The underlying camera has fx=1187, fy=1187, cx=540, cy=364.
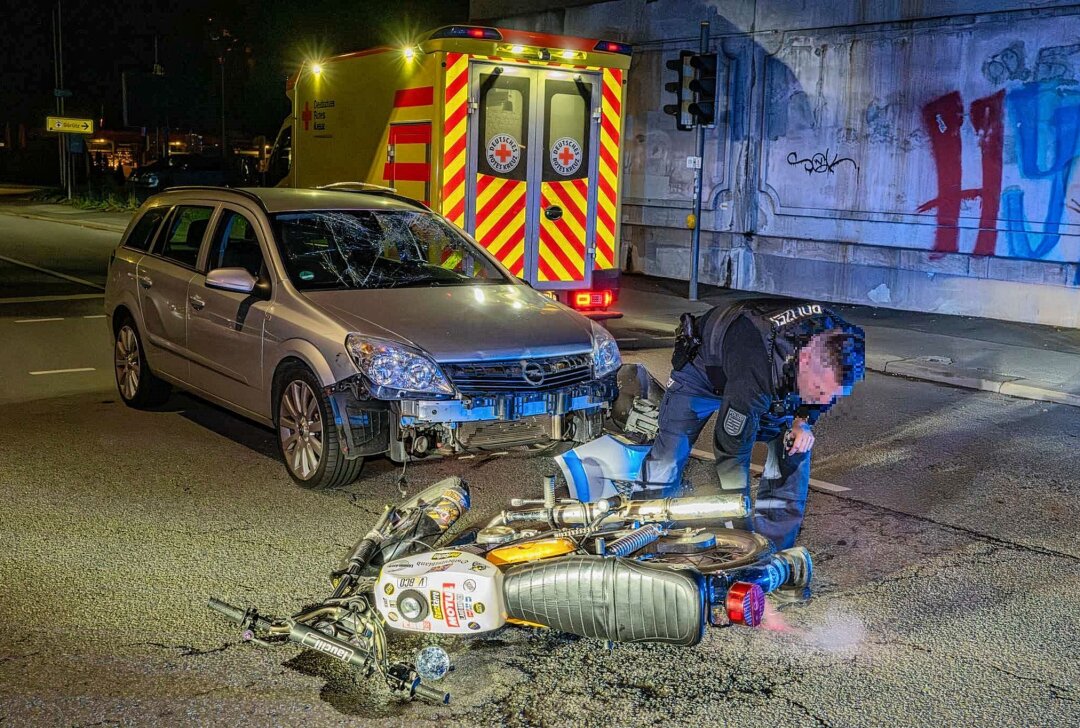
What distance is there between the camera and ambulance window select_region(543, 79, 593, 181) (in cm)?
1167

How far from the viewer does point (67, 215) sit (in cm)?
3200

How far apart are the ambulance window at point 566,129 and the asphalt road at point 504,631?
184 inches

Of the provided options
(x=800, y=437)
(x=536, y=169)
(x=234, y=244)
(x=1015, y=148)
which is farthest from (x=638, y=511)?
(x=1015, y=148)

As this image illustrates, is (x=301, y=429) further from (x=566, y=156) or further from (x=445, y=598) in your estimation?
(x=566, y=156)

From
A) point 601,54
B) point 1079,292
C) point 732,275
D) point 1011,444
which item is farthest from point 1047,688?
point 732,275

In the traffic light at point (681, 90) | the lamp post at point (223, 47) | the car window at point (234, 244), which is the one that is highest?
the lamp post at point (223, 47)

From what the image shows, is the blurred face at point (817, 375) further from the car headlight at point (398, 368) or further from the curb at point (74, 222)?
the curb at point (74, 222)

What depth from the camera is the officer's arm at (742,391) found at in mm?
4887

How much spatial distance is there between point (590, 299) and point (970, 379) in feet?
12.7

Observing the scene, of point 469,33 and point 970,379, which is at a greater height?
point 469,33

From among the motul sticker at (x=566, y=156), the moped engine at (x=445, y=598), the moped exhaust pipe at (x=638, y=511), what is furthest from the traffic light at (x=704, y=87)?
the moped engine at (x=445, y=598)

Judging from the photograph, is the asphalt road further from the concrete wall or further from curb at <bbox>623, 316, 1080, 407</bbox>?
the concrete wall

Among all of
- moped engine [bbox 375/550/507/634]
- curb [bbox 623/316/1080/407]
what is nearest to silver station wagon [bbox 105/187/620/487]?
moped engine [bbox 375/550/507/634]

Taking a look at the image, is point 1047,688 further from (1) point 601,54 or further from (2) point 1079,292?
(2) point 1079,292
